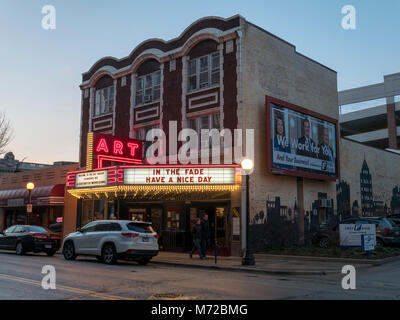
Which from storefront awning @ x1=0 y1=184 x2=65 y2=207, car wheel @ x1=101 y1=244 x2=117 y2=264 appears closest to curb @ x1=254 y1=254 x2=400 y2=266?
car wheel @ x1=101 y1=244 x2=117 y2=264

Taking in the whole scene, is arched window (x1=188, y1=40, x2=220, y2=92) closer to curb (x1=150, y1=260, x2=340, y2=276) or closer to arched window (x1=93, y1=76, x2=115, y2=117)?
arched window (x1=93, y1=76, x2=115, y2=117)

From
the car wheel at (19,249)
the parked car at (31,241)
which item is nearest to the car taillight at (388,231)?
the parked car at (31,241)

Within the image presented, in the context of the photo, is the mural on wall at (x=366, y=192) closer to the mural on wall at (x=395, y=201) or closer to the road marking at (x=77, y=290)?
the mural on wall at (x=395, y=201)

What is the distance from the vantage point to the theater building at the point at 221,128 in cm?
2128

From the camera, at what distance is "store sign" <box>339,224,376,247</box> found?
1788cm

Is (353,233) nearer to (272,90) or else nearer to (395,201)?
(272,90)

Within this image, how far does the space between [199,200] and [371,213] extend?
15.4 metres

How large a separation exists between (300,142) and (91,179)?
451 inches

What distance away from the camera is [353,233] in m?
18.4

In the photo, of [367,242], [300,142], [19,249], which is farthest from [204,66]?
[19,249]

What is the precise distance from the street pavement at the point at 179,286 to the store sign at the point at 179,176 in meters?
6.63

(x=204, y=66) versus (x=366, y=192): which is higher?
(x=204, y=66)

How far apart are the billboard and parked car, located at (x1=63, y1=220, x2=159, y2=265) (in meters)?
7.47

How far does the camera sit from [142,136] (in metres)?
26.9
